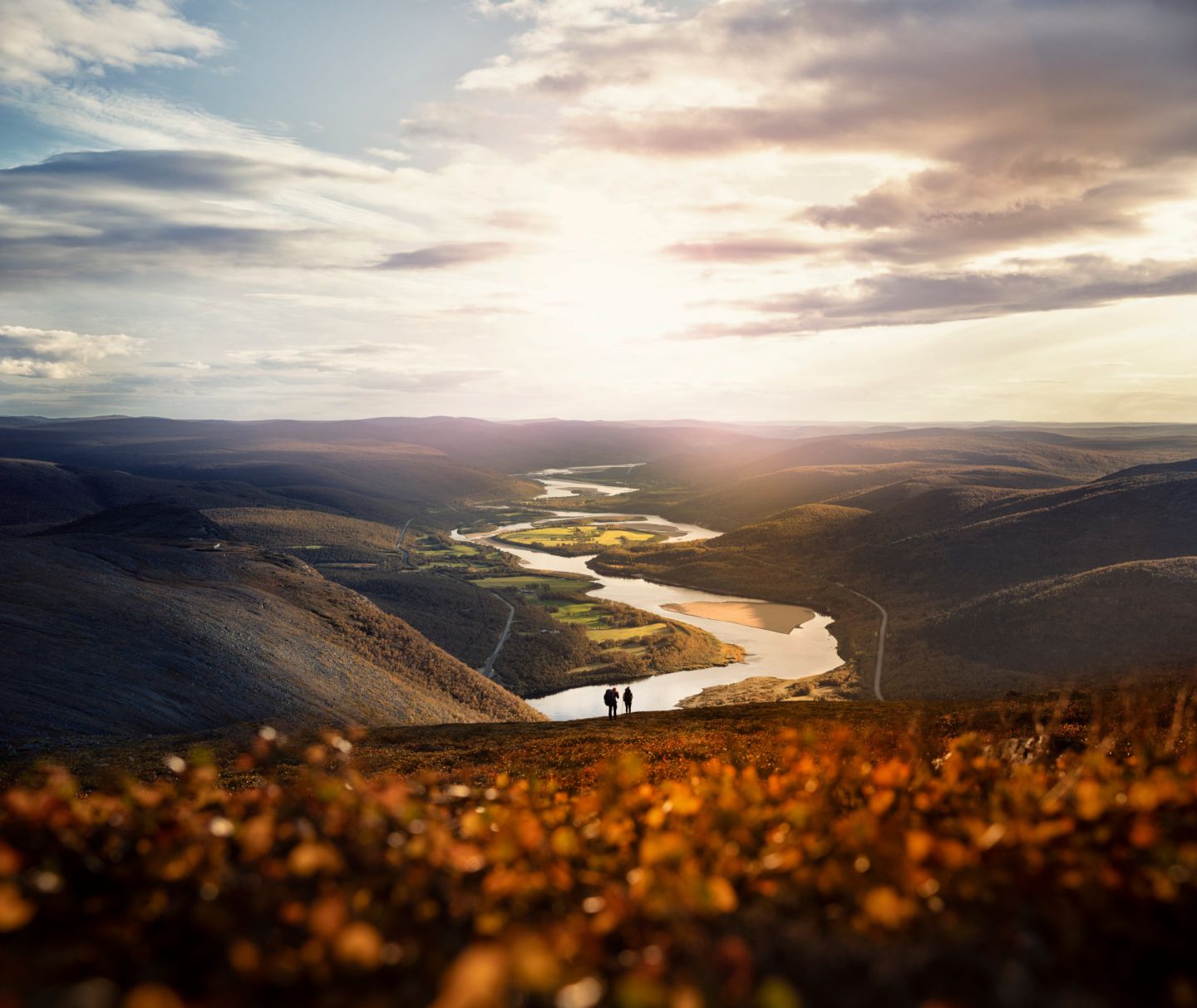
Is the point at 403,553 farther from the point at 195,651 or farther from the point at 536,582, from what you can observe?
the point at 195,651

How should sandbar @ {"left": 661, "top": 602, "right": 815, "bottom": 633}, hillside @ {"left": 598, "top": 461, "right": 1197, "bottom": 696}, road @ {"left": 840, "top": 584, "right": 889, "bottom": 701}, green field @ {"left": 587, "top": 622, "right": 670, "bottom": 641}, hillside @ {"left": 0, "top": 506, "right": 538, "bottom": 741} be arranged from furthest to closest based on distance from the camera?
1. sandbar @ {"left": 661, "top": 602, "right": 815, "bottom": 633}
2. green field @ {"left": 587, "top": 622, "right": 670, "bottom": 641}
3. hillside @ {"left": 598, "top": 461, "right": 1197, "bottom": 696}
4. road @ {"left": 840, "top": 584, "right": 889, "bottom": 701}
5. hillside @ {"left": 0, "top": 506, "right": 538, "bottom": 741}

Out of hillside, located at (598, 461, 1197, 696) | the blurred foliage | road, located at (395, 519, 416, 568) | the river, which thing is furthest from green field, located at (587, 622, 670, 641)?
the blurred foliage

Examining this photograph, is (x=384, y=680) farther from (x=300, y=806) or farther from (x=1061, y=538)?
(x=1061, y=538)

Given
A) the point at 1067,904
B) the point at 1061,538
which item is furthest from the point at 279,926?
the point at 1061,538

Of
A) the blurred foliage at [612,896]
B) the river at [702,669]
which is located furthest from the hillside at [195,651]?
the blurred foliage at [612,896]

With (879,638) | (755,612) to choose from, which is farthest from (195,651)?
(755,612)

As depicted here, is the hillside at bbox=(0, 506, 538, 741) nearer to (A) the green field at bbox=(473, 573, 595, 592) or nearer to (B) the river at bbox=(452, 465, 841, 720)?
(B) the river at bbox=(452, 465, 841, 720)

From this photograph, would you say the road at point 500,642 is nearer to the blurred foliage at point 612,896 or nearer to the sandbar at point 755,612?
the sandbar at point 755,612
